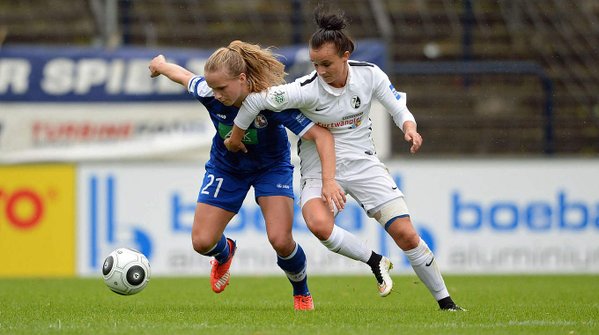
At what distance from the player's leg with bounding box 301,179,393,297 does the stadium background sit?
228 inches

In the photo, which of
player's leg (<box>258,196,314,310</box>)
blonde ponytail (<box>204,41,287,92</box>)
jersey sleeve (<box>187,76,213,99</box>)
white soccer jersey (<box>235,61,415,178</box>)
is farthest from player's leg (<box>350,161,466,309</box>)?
jersey sleeve (<box>187,76,213,99</box>)

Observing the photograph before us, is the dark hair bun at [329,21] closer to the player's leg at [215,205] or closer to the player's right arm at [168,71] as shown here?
the player's right arm at [168,71]

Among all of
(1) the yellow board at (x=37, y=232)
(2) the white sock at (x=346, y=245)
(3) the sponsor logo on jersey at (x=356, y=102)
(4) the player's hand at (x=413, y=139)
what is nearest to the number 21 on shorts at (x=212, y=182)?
(2) the white sock at (x=346, y=245)

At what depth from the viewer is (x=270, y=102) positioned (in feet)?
24.0

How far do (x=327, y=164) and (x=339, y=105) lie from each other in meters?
0.43

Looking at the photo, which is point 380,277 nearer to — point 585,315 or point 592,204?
point 585,315

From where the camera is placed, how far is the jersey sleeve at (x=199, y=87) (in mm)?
7703

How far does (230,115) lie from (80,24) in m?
9.61

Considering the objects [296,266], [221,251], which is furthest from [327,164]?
[221,251]

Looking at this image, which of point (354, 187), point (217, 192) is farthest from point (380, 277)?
point (217, 192)

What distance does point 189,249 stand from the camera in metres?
13.6

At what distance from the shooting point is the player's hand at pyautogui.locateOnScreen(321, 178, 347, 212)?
719 centimetres

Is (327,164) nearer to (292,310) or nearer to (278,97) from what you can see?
(278,97)

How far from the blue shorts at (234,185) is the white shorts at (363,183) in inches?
14.7
